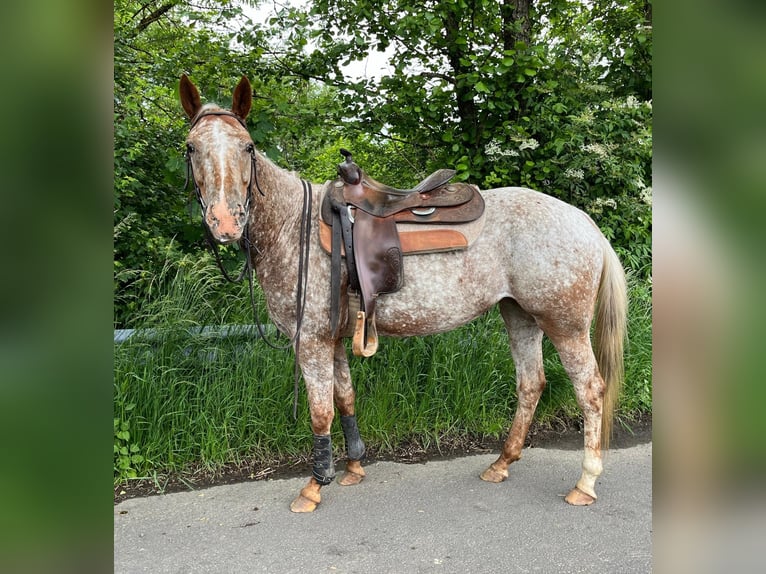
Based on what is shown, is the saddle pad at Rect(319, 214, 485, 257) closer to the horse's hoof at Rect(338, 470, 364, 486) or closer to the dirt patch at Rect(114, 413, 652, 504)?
the horse's hoof at Rect(338, 470, 364, 486)

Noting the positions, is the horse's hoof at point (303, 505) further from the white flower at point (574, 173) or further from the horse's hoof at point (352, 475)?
the white flower at point (574, 173)

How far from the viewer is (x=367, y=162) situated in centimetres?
539

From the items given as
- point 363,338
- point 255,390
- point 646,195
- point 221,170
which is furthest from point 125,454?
point 646,195

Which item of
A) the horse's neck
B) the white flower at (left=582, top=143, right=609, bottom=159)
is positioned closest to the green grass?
the horse's neck

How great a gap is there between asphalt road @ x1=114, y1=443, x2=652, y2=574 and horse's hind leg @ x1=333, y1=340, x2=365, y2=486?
0.40 ft

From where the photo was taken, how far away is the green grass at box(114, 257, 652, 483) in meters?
3.27

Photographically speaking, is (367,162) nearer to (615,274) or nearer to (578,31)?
(578,31)

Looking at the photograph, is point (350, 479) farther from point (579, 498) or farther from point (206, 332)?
point (206, 332)

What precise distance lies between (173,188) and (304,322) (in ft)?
8.57

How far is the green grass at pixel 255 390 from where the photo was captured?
10.7 ft

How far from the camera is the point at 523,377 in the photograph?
323 cm

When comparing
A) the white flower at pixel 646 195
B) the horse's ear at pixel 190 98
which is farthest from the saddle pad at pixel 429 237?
the white flower at pixel 646 195
